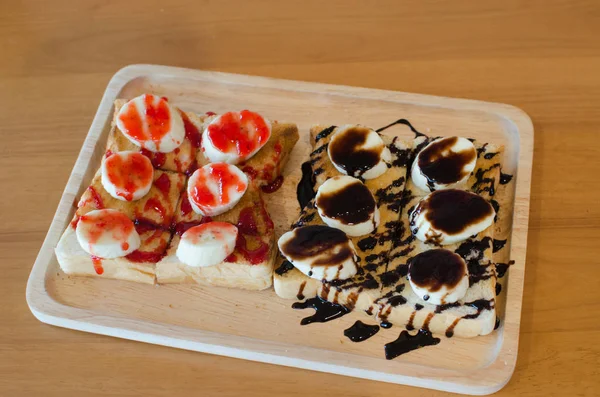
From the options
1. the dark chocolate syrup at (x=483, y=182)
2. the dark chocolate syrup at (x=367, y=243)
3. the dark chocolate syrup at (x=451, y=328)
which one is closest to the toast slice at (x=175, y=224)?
the dark chocolate syrup at (x=367, y=243)

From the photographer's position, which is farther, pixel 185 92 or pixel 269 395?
pixel 185 92

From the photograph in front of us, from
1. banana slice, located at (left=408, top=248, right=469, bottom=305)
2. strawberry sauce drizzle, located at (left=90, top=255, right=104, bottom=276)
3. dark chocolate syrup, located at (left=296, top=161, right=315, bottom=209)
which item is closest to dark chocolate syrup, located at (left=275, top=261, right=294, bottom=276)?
dark chocolate syrup, located at (left=296, top=161, right=315, bottom=209)

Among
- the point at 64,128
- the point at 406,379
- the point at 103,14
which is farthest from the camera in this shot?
the point at 103,14

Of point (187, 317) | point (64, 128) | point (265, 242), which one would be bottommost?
point (187, 317)

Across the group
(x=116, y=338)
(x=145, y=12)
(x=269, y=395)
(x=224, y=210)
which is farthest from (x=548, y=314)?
(x=145, y=12)

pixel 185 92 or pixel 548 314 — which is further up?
pixel 185 92

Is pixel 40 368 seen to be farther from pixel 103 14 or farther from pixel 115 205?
pixel 103 14

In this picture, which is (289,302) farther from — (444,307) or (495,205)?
(495,205)
